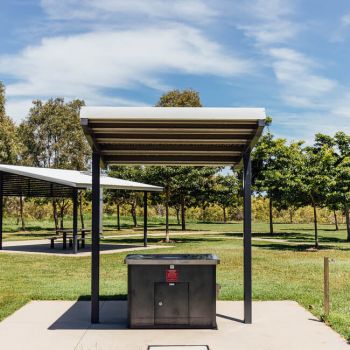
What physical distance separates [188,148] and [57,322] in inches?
132

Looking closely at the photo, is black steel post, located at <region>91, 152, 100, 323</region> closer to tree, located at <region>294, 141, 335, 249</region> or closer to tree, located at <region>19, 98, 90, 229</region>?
tree, located at <region>294, 141, 335, 249</region>

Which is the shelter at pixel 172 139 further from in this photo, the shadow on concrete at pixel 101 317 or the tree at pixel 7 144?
the tree at pixel 7 144

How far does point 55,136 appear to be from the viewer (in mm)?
58156

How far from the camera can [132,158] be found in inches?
363

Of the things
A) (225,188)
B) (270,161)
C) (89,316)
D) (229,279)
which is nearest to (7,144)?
(225,188)

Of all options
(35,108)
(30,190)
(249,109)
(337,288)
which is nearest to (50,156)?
(35,108)

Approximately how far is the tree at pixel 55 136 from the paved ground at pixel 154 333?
162ft

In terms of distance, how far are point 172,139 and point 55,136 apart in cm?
5198

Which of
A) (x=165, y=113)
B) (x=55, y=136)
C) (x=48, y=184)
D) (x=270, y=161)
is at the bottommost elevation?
(x=48, y=184)

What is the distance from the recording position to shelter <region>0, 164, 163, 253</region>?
19.8m

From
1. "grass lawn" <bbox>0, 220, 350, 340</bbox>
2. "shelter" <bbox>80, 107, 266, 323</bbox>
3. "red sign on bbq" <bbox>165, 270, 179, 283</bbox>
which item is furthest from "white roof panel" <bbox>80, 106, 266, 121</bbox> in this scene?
"grass lawn" <bbox>0, 220, 350, 340</bbox>

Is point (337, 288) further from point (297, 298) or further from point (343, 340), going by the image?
point (343, 340)

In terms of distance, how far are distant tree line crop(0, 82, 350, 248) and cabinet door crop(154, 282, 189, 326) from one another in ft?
46.5

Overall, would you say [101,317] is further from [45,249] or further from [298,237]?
[298,237]
